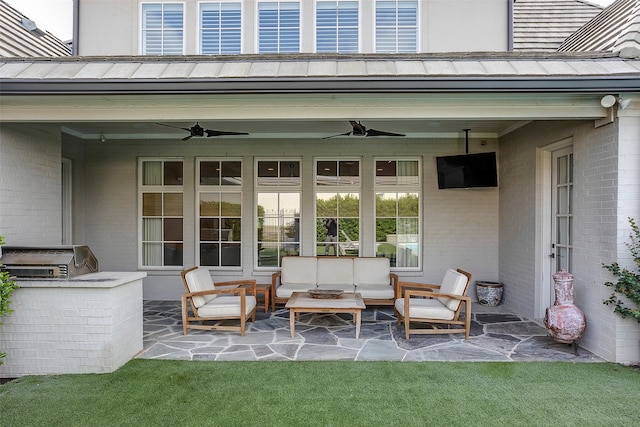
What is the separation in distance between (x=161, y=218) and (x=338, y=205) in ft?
11.3

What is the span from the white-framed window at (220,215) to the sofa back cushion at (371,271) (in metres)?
2.34

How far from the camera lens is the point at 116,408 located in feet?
10.7

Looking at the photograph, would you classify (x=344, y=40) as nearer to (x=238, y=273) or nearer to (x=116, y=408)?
(x=238, y=273)

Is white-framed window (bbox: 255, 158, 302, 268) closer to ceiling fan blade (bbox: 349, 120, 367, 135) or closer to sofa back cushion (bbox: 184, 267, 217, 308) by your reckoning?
sofa back cushion (bbox: 184, 267, 217, 308)

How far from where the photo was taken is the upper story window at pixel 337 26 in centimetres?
671

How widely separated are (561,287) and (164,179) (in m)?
6.80

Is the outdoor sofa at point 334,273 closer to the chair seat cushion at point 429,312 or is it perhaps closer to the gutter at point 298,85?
the chair seat cushion at point 429,312

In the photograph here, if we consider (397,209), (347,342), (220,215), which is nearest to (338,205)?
(397,209)

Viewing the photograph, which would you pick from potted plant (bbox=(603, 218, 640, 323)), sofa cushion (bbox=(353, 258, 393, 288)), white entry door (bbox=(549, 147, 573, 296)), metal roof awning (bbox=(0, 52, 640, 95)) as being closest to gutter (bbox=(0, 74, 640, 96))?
metal roof awning (bbox=(0, 52, 640, 95))

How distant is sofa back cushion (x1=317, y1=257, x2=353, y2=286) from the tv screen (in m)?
2.36

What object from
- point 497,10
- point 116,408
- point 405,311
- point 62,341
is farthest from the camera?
point 497,10

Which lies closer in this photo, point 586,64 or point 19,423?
point 19,423

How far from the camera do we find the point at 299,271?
7.02 metres

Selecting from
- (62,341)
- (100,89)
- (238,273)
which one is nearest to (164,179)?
(238,273)
